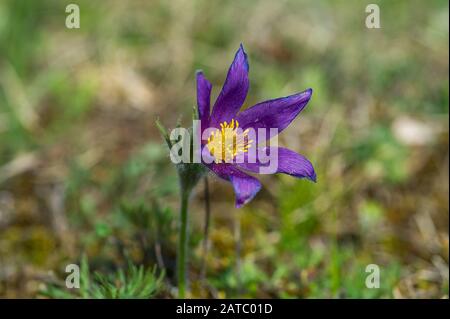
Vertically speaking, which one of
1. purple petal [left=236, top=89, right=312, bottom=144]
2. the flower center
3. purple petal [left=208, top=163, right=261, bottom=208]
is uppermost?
purple petal [left=236, top=89, right=312, bottom=144]

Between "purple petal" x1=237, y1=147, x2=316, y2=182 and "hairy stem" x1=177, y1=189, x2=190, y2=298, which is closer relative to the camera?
"purple petal" x1=237, y1=147, x2=316, y2=182

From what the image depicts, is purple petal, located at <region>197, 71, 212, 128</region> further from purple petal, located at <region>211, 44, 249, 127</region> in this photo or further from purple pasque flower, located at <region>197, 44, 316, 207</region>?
purple petal, located at <region>211, 44, 249, 127</region>

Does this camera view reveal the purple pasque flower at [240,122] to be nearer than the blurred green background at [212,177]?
Yes

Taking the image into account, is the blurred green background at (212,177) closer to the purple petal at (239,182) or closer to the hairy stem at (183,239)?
the hairy stem at (183,239)


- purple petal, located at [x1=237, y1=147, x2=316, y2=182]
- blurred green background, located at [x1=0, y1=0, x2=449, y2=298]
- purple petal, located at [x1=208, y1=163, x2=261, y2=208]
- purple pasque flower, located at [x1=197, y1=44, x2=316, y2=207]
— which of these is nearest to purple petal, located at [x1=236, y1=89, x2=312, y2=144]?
purple pasque flower, located at [x1=197, y1=44, x2=316, y2=207]

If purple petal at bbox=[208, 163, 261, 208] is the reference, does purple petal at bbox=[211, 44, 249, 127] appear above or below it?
above

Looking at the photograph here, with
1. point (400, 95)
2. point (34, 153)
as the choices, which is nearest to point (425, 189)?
point (400, 95)

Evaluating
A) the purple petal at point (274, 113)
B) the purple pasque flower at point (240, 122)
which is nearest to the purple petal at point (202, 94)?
the purple pasque flower at point (240, 122)

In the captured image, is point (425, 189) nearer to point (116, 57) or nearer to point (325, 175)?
point (325, 175)
